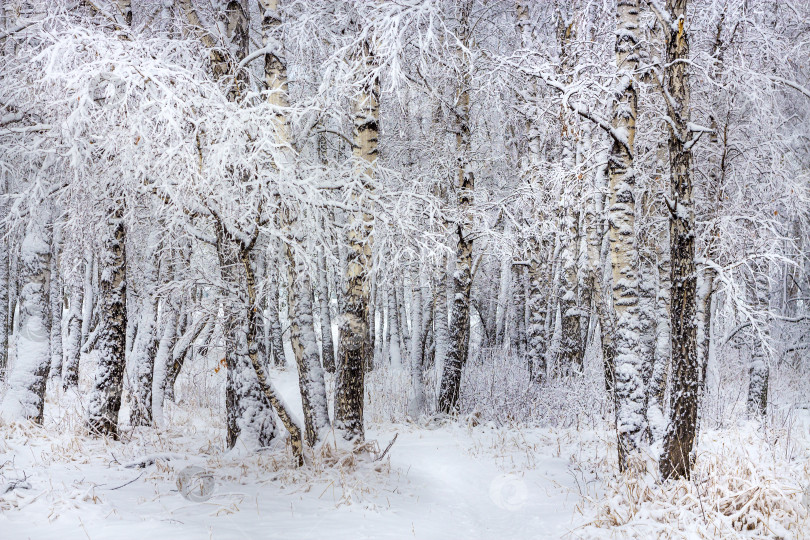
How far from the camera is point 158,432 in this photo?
8414 mm

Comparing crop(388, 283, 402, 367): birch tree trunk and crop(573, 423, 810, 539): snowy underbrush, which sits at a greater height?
crop(388, 283, 402, 367): birch tree trunk

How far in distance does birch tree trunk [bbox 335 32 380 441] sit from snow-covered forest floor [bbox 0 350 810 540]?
767mm

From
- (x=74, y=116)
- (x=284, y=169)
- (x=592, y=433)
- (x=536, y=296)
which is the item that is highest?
(x=74, y=116)

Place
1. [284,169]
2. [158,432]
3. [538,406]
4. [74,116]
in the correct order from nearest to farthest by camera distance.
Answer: [74,116] < [284,169] < [158,432] < [538,406]

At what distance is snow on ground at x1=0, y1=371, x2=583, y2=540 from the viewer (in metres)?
4.72

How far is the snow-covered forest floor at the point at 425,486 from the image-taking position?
182 inches

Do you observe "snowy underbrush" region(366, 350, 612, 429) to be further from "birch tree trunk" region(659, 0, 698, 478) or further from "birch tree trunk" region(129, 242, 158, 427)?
"birch tree trunk" region(129, 242, 158, 427)

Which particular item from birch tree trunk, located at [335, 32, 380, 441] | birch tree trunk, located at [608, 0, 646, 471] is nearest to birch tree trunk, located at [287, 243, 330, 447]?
birch tree trunk, located at [335, 32, 380, 441]

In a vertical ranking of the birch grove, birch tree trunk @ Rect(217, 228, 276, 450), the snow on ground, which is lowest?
the snow on ground

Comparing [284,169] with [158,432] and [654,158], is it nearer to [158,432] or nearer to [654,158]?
[158,432]

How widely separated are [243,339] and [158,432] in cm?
256

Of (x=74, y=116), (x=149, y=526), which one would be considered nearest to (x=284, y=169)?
(x=74, y=116)

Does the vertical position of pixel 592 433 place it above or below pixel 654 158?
below

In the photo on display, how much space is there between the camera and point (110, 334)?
833cm
